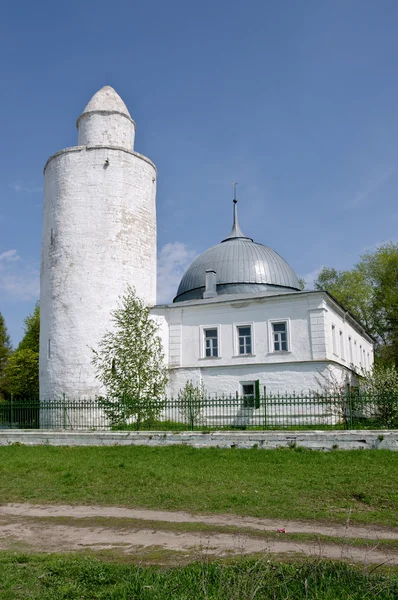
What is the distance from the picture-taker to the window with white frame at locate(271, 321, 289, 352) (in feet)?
80.3

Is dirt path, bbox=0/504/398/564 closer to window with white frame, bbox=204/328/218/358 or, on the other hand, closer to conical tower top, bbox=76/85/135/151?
window with white frame, bbox=204/328/218/358

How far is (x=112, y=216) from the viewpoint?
26.3 meters

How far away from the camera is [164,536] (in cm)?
764

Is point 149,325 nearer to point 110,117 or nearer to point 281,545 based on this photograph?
point 110,117

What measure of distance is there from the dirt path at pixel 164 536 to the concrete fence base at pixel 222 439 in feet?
19.6

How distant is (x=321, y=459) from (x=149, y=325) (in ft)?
34.7

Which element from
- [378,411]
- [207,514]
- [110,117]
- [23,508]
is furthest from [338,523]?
[110,117]

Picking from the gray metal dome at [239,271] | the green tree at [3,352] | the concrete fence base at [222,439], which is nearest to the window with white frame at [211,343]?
the gray metal dome at [239,271]

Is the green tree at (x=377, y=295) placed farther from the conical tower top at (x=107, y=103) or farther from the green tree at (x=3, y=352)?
the green tree at (x=3, y=352)

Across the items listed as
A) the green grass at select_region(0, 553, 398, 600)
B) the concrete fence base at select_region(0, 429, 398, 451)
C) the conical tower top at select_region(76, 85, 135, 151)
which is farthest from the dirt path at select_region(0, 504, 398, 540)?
the conical tower top at select_region(76, 85, 135, 151)

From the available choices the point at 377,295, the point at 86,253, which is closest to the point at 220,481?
the point at 86,253

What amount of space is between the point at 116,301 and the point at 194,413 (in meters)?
9.96

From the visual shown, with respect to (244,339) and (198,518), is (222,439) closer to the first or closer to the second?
(198,518)

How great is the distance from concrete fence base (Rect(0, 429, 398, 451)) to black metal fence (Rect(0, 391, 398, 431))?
1.00 m
